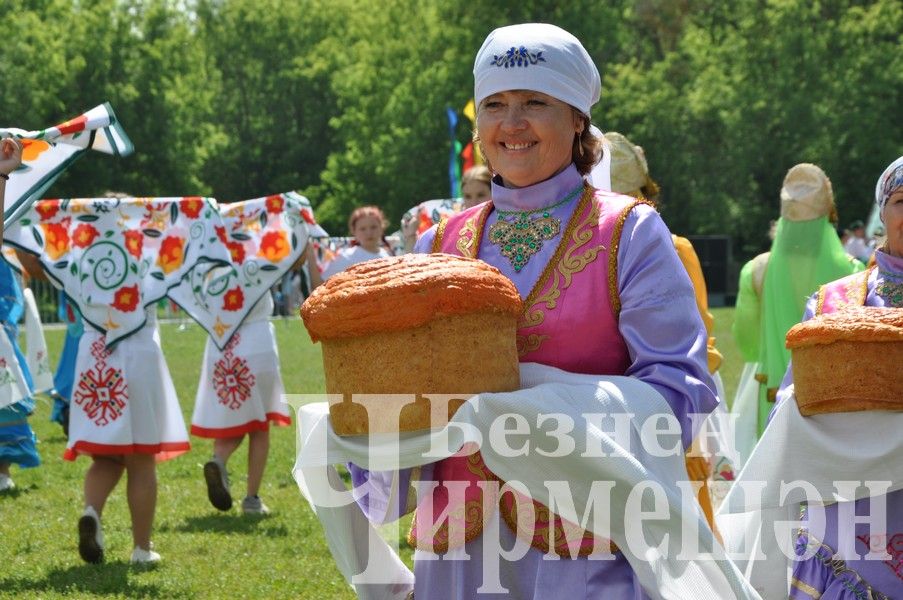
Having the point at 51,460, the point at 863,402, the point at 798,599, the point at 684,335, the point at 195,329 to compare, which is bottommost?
the point at 195,329

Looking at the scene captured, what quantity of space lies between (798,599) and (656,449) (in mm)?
1922

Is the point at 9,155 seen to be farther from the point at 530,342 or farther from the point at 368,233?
the point at 368,233

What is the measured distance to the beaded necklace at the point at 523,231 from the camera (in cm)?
299

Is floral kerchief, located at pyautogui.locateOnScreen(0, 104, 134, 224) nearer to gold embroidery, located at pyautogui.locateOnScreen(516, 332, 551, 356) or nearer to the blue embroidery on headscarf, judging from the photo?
the blue embroidery on headscarf

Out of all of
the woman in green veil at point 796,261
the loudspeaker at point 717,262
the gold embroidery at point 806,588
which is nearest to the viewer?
the gold embroidery at point 806,588

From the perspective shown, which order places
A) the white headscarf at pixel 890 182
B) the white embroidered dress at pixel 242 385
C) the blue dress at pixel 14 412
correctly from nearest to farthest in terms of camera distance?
the white headscarf at pixel 890 182 < the white embroidered dress at pixel 242 385 < the blue dress at pixel 14 412

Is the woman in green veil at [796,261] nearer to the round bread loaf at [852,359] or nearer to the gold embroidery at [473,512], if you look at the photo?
the round bread loaf at [852,359]

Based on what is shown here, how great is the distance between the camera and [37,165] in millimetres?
5590

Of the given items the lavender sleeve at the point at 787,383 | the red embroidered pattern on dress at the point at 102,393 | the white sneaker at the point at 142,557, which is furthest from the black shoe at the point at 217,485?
the lavender sleeve at the point at 787,383

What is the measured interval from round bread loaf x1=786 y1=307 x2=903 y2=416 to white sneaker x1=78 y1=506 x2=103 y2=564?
13.6ft

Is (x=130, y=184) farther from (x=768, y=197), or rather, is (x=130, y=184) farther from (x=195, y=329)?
(x=768, y=197)

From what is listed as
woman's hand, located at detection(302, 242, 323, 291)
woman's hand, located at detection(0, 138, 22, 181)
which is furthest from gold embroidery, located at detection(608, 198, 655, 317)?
woman's hand, located at detection(302, 242, 323, 291)

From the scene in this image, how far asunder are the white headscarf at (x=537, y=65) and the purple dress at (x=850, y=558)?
1.59m

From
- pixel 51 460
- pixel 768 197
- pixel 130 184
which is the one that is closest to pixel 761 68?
pixel 768 197
